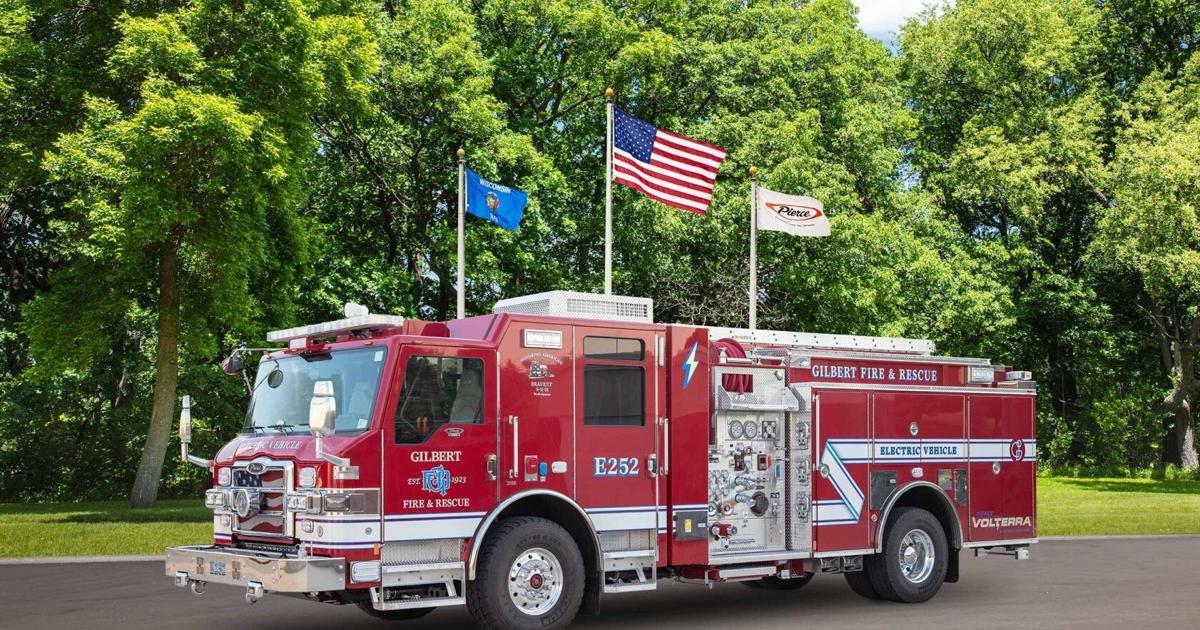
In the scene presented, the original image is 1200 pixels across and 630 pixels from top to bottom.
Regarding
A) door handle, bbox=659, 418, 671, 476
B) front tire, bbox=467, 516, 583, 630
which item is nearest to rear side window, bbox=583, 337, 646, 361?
door handle, bbox=659, 418, 671, 476

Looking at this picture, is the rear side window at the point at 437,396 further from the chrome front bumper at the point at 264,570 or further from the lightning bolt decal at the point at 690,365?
the lightning bolt decal at the point at 690,365

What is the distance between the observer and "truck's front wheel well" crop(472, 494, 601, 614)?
1167 cm

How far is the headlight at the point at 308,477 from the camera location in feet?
34.6

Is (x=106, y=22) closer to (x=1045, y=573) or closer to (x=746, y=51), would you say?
(x=746, y=51)

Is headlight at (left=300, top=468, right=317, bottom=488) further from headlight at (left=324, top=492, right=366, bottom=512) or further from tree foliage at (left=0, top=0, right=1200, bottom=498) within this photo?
tree foliage at (left=0, top=0, right=1200, bottom=498)

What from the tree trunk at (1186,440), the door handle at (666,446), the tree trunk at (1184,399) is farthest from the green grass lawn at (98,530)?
the tree trunk at (1186,440)

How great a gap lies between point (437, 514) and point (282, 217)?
22072mm

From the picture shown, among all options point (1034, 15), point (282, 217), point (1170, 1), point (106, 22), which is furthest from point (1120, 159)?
point (106, 22)

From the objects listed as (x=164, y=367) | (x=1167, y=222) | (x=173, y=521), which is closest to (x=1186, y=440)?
(x=1167, y=222)

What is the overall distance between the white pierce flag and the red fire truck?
819 centimetres

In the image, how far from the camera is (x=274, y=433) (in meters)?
11.6

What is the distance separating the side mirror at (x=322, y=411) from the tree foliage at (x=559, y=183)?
17.4m

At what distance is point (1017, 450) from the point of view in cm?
1580

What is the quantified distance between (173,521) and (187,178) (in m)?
7.41
